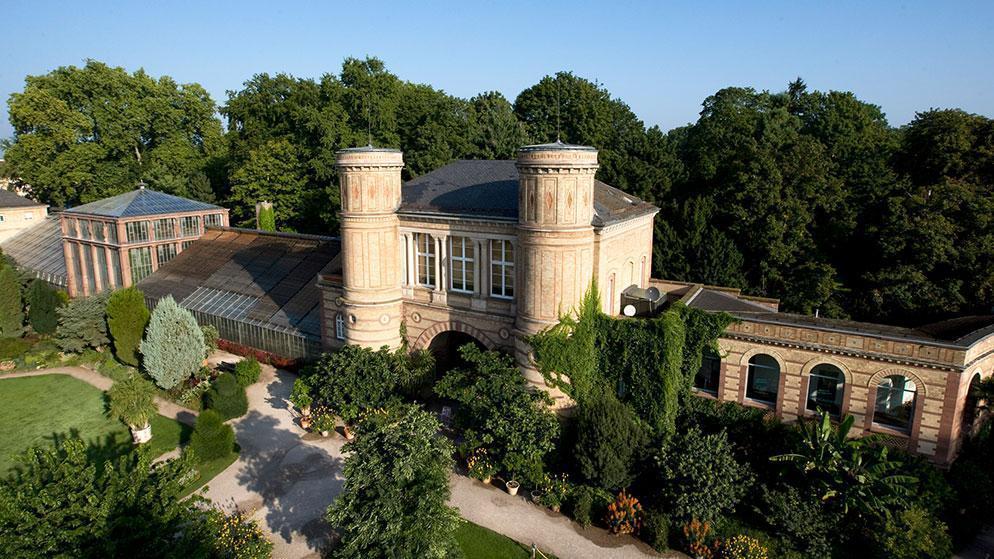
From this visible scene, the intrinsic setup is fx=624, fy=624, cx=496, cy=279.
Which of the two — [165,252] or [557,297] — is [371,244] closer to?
[557,297]

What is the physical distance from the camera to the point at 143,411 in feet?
84.0

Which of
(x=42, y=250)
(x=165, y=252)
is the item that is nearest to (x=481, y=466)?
(x=165, y=252)

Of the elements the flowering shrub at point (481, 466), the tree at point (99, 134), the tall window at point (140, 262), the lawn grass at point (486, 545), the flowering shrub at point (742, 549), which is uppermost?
the tree at point (99, 134)

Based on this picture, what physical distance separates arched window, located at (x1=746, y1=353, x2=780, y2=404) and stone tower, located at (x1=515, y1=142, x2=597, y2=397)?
689 centimetres

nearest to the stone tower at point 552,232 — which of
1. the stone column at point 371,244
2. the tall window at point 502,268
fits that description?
the tall window at point 502,268

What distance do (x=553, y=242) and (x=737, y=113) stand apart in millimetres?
33259

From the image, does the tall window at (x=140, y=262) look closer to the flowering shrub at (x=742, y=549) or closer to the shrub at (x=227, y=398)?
the shrub at (x=227, y=398)

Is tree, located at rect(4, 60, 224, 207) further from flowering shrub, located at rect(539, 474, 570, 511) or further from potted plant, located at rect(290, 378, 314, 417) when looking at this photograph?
flowering shrub, located at rect(539, 474, 570, 511)

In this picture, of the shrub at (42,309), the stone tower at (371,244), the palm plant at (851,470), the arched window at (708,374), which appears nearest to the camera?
the palm plant at (851,470)

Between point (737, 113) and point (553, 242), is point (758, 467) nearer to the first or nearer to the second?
point (553, 242)

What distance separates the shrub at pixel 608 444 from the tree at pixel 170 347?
20044 millimetres

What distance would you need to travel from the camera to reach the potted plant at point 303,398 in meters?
27.1

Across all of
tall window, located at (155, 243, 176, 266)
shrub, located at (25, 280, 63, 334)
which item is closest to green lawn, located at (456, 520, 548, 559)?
shrub, located at (25, 280, 63, 334)

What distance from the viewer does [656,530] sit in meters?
19.3
